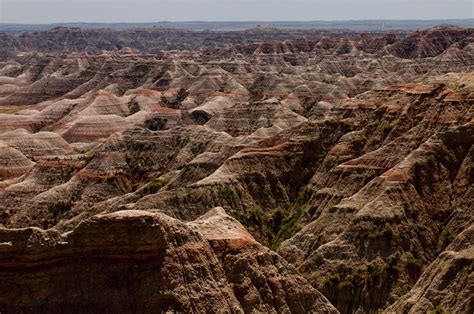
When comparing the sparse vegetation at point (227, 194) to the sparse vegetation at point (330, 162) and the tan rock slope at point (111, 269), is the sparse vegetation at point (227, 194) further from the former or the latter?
the tan rock slope at point (111, 269)

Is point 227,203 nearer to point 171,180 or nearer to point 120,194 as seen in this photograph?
point 171,180

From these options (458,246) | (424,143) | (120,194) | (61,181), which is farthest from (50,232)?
(61,181)

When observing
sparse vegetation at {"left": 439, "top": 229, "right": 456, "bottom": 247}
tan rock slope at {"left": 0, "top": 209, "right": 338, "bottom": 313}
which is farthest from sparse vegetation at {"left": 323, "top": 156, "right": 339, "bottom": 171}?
tan rock slope at {"left": 0, "top": 209, "right": 338, "bottom": 313}

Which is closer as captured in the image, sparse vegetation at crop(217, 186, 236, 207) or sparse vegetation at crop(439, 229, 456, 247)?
sparse vegetation at crop(439, 229, 456, 247)

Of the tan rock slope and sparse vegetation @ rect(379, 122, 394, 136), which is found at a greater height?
the tan rock slope

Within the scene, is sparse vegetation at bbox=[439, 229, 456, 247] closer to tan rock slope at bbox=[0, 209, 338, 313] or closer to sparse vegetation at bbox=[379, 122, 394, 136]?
sparse vegetation at bbox=[379, 122, 394, 136]

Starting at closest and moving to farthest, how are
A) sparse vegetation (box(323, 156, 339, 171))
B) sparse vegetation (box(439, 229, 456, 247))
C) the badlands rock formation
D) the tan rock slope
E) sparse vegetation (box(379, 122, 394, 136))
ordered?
the tan rock slope, the badlands rock formation, sparse vegetation (box(439, 229, 456, 247)), sparse vegetation (box(379, 122, 394, 136)), sparse vegetation (box(323, 156, 339, 171))

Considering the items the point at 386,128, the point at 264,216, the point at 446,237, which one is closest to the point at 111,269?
the point at 446,237

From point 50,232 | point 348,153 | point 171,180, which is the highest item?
point 50,232

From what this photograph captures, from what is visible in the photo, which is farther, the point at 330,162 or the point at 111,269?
the point at 330,162

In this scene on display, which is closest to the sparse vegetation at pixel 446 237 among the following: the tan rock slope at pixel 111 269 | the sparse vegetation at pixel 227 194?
the sparse vegetation at pixel 227 194

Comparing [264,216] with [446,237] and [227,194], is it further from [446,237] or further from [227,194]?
[446,237]
